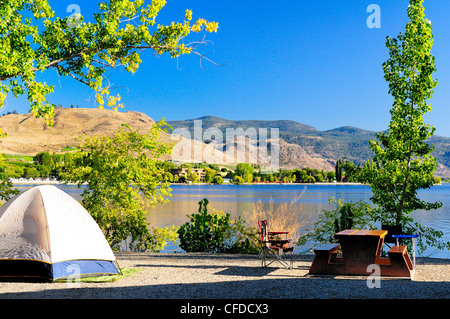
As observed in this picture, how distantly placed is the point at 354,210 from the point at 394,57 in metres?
4.13

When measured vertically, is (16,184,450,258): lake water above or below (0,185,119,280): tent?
below

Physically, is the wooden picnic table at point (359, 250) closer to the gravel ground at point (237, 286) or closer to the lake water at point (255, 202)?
the gravel ground at point (237, 286)

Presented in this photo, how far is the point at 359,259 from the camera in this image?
8047mm

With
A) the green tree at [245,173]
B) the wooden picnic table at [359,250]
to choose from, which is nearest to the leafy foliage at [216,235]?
the wooden picnic table at [359,250]

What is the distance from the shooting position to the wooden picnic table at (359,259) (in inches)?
308

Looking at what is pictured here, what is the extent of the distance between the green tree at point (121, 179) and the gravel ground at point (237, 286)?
336 cm

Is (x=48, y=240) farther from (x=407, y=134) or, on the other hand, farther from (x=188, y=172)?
(x=188, y=172)

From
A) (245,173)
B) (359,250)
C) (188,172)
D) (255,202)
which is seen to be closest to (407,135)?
(359,250)

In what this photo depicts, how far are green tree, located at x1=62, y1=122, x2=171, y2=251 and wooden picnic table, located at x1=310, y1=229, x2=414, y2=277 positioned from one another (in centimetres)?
617

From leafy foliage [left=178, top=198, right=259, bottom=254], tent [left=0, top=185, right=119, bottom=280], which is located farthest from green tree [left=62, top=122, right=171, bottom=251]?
tent [left=0, top=185, right=119, bottom=280]

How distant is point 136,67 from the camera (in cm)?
1088

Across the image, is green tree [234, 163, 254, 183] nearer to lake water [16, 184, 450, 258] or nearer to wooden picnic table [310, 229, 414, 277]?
lake water [16, 184, 450, 258]

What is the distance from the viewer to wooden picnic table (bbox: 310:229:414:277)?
7.82 metres

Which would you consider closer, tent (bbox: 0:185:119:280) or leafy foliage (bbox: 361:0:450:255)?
tent (bbox: 0:185:119:280)
